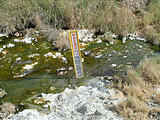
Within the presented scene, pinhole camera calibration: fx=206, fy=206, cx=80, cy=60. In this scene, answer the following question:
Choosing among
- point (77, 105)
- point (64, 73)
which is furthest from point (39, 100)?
point (64, 73)

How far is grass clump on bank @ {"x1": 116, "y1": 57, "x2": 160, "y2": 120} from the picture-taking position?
3248mm

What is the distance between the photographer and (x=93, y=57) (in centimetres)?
582

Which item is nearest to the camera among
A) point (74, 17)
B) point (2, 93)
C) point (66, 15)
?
point (2, 93)

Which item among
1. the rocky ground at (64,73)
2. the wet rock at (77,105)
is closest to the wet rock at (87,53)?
the rocky ground at (64,73)

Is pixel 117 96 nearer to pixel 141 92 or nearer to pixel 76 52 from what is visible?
pixel 141 92

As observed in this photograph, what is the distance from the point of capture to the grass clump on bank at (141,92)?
128 inches

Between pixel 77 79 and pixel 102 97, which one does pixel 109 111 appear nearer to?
pixel 102 97

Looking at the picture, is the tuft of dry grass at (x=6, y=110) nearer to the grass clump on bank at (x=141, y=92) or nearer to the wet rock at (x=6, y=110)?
the wet rock at (x=6, y=110)

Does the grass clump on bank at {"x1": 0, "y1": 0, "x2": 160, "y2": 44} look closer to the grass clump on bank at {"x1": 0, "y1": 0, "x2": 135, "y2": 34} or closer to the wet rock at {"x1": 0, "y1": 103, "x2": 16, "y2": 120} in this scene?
the grass clump on bank at {"x1": 0, "y1": 0, "x2": 135, "y2": 34}

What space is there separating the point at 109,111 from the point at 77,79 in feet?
4.71

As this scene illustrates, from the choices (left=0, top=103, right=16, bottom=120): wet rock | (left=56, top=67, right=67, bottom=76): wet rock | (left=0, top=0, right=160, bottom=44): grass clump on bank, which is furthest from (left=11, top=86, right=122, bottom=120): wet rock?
(left=0, top=0, right=160, bottom=44): grass clump on bank

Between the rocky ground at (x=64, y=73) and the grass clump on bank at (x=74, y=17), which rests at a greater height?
the grass clump on bank at (x=74, y=17)

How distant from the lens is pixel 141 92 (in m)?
3.71

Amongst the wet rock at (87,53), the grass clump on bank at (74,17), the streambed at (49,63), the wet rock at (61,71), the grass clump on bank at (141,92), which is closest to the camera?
the grass clump on bank at (141,92)
